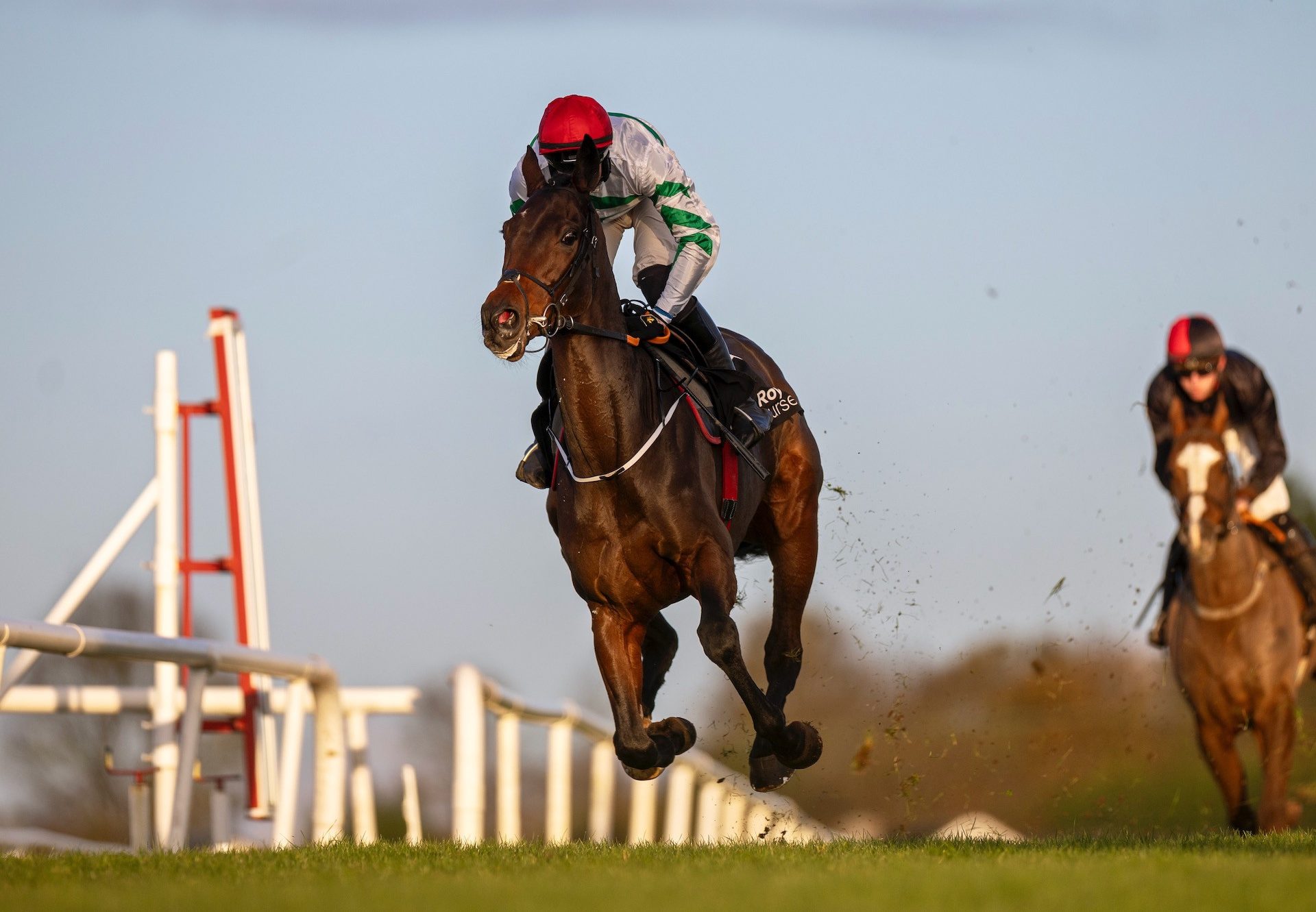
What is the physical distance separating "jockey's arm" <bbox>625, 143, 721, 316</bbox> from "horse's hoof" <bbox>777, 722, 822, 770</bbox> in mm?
1925

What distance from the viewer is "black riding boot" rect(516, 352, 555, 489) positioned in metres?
7.47

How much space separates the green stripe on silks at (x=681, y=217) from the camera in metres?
7.56

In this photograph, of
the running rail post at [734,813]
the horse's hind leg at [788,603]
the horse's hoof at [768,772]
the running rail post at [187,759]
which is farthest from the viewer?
the running rail post at [734,813]

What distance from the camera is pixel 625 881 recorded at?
15.9 feet

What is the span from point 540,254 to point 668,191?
4.05 ft

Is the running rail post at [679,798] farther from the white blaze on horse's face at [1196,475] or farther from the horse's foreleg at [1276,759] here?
the white blaze on horse's face at [1196,475]

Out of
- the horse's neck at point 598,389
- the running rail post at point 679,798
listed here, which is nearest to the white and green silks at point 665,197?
the horse's neck at point 598,389

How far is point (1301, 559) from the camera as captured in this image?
22.1 feet

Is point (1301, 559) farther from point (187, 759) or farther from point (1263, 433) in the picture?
point (187, 759)

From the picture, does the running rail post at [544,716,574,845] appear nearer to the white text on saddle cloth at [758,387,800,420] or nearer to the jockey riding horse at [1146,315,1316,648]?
the white text on saddle cloth at [758,387,800,420]

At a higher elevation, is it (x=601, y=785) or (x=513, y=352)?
(x=513, y=352)

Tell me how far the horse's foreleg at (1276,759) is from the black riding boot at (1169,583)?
496mm

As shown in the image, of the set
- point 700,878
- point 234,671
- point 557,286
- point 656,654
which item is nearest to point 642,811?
point 656,654

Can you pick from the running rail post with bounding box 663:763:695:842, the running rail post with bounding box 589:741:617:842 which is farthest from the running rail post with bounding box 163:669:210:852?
the running rail post with bounding box 663:763:695:842
